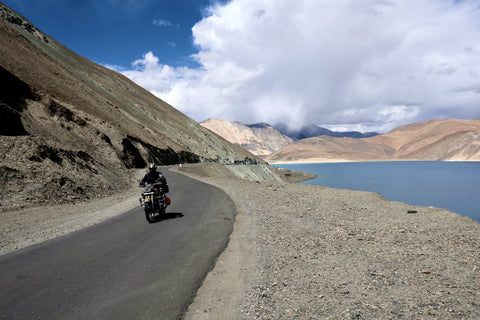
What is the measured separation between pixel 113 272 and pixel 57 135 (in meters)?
26.2

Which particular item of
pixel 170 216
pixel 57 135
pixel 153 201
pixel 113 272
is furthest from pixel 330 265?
pixel 57 135

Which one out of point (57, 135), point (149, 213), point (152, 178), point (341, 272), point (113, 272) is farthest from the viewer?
point (57, 135)

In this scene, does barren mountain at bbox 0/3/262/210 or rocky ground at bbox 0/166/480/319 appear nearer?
rocky ground at bbox 0/166/480/319

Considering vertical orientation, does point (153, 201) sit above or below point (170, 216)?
above

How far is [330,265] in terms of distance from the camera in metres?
6.80

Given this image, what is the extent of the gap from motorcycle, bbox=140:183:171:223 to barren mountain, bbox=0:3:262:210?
24.7ft

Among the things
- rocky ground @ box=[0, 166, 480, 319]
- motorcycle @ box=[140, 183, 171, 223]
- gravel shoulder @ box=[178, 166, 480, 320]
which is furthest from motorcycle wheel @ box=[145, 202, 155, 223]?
gravel shoulder @ box=[178, 166, 480, 320]

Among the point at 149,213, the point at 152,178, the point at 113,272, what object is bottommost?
the point at 113,272

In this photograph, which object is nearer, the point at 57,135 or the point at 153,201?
the point at 153,201

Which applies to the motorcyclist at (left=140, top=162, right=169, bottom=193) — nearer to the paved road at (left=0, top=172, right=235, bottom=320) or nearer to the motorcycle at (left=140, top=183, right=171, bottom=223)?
the motorcycle at (left=140, top=183, right=171, bottom=223)

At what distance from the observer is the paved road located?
15.5 ft

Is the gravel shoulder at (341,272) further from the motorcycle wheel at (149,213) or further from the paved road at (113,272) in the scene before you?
the motorcycle wheel at (149,213)

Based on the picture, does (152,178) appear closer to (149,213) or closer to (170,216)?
(149,213)

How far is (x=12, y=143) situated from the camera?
18.4m
